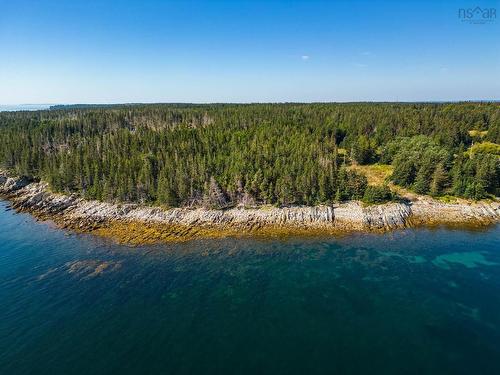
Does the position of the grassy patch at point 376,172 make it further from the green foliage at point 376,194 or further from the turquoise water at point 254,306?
the turquoise water at point 254,306

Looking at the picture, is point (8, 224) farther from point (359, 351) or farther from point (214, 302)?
point (359, 351)

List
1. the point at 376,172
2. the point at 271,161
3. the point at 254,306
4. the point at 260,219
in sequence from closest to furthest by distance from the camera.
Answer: the point at 254,306, the point at 260,219, the point at 271,161, the point at 376,172

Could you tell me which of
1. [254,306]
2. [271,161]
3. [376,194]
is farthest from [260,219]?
[376,194]

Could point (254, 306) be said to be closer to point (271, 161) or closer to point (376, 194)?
point (376, 194)

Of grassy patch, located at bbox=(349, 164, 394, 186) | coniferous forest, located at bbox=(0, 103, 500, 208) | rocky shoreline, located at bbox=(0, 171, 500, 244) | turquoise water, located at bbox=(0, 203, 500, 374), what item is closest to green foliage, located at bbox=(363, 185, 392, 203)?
coniferous forest, located at bbox=(0, 103, 500, 208)

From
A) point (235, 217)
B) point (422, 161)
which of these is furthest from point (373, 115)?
point (235, 217)
